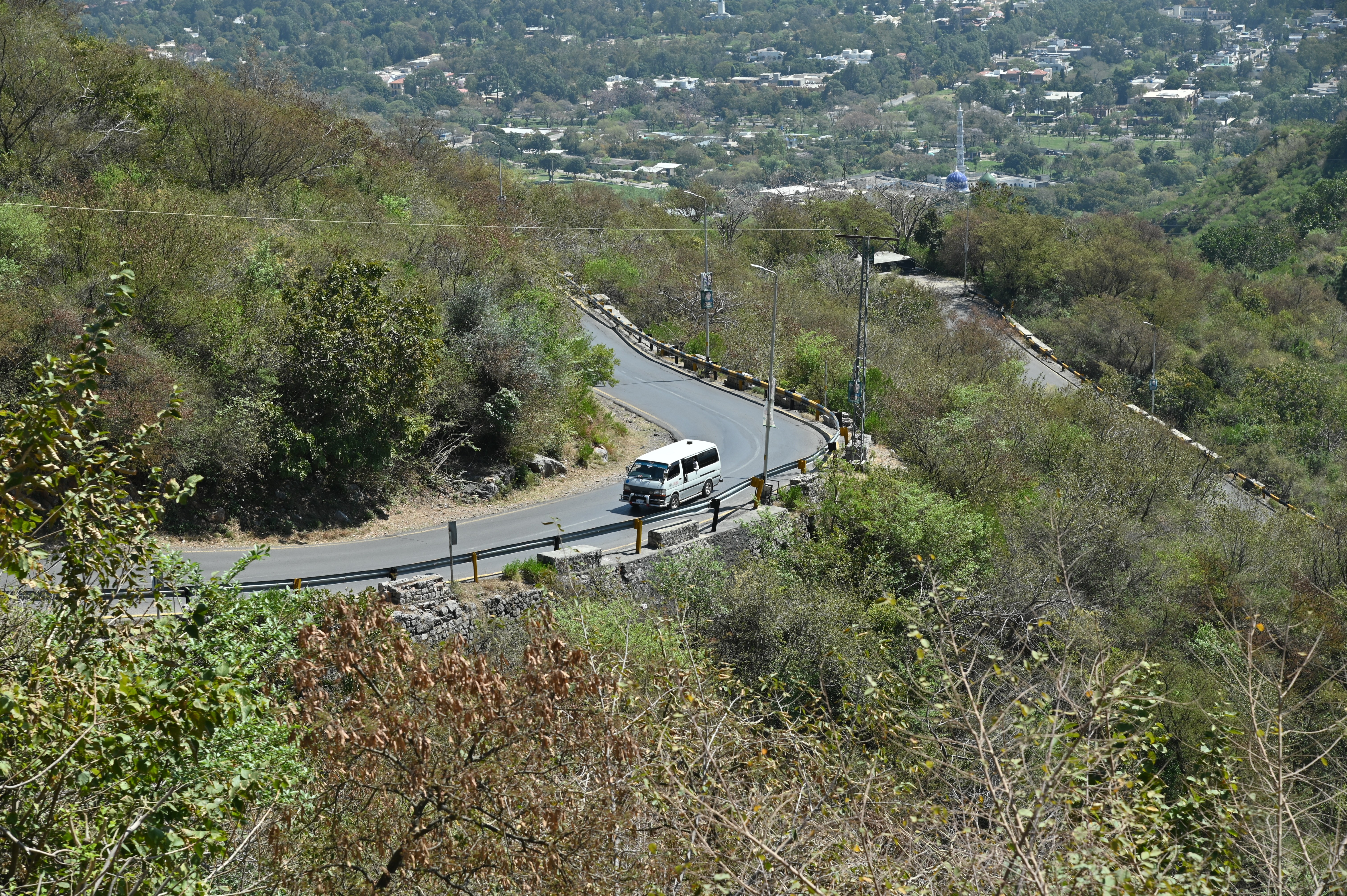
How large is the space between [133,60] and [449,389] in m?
16.3

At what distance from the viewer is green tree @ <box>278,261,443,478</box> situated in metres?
23.5

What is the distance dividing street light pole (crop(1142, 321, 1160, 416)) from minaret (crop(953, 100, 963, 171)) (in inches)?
4020

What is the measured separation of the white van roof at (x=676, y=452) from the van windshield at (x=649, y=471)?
0.06 m

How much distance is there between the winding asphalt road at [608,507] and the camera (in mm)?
20734

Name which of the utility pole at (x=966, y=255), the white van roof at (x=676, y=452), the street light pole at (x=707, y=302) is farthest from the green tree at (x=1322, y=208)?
the white van roof at (x=676, y=452)

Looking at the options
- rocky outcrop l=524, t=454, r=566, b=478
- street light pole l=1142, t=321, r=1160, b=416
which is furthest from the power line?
street light pole l=1142, t=321, r=1160, b=416

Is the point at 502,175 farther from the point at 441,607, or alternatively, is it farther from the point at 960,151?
the point at 960,151

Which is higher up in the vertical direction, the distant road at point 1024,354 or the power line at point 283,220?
the power line at point 283,220

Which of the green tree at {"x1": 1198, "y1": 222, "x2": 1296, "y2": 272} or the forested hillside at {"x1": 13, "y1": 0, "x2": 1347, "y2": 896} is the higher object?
the forested hillside at {"x1": 13, "y1": 0, "x2": 1347, "y2": 896}

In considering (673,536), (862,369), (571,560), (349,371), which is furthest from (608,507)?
(862,369)

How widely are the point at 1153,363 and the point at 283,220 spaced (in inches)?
1415

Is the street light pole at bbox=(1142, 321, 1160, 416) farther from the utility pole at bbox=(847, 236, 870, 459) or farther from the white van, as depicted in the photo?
the white van

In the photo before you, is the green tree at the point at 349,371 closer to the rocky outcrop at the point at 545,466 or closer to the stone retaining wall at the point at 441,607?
the rocky outcrop at the point at 545,466

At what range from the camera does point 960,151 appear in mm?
170875
